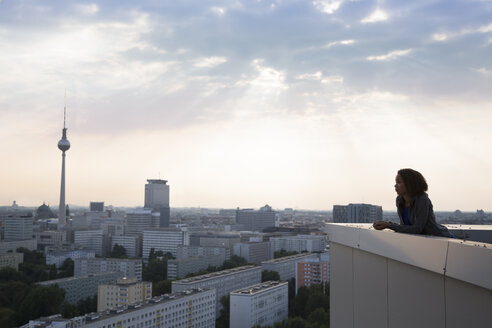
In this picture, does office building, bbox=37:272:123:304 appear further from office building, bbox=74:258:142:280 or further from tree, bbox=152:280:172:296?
office building, bbox=74:258:142:280

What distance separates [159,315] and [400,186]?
10.7m

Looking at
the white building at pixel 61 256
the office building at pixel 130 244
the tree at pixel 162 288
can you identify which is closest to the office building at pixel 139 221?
the office building at pixel 130 244

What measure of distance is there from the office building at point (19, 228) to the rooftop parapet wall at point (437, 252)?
38.3 m

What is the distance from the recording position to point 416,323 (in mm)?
994

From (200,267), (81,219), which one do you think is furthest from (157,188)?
(200,267)

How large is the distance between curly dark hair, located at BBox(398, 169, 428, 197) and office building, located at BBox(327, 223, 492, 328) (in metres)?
0.13

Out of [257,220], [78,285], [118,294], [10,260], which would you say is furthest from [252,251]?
[257,220]

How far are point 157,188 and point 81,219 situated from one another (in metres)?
13.7

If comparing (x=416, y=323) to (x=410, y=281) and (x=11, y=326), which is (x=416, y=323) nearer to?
(x=410, y=281)

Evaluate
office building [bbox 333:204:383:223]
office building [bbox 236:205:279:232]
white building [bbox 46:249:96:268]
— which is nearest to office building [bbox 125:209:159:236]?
office building [bbox 236:205:279:232]

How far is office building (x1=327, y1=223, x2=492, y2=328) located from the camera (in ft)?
2.68

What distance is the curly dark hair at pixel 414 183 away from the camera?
1166 mm

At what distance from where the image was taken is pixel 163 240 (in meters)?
33.3

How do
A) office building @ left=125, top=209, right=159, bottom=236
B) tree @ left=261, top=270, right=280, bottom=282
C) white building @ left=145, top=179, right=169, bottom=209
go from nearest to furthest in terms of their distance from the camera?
tree @ left=261, top=270, right=280, bottom=282 → office building @ left=125, top=209, right=159, bottom=236 → white building @ left=145, top=179, right=169, bottom=209
